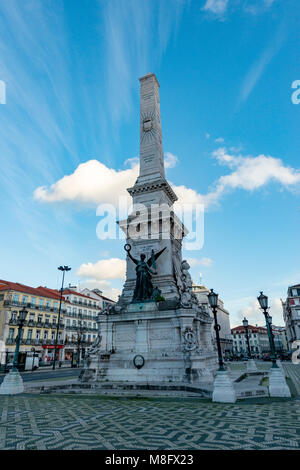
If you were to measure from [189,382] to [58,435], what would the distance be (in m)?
7.27

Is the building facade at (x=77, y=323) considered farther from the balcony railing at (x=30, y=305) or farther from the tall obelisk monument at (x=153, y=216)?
the tall obelisk monument at (x=153, y=216)

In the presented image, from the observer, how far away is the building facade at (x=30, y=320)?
4088 centimetres

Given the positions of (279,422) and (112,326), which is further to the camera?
(112,326)

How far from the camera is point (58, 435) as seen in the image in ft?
18.9

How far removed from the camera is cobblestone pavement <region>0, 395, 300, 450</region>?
16.6 feet

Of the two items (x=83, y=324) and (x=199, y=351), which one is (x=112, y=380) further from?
(x=83, y=324)

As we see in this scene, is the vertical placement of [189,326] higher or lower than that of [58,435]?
higher

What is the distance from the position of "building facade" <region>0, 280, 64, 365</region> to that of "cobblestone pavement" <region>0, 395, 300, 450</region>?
34.8m

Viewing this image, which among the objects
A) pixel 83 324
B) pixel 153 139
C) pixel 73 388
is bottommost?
pixel 73 388

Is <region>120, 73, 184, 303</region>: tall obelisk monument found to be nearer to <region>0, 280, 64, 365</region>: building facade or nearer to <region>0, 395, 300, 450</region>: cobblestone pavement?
<region>0, 395, 300, 450</region>: cobblestone pavement

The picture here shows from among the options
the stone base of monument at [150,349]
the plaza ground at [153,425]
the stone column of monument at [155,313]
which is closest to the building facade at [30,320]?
the stone column of monument at [155,313]

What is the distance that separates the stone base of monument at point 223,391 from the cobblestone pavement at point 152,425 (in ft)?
1.05

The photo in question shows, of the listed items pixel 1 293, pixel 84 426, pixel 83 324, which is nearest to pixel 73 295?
pixel 83 324

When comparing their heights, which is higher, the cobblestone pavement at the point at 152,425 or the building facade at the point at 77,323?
the building facade at the point at 77,323
